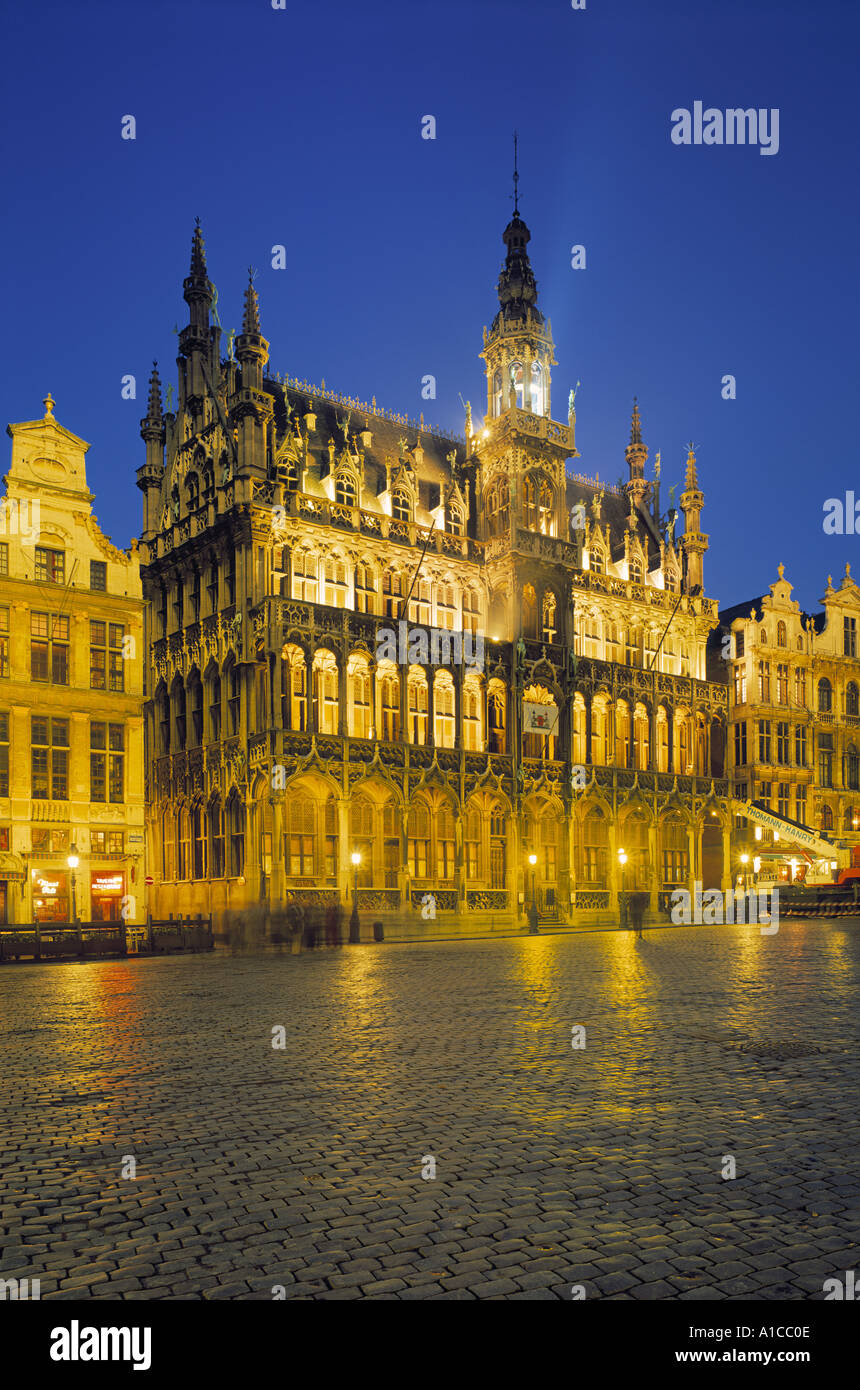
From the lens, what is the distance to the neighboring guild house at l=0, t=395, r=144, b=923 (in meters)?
38.1

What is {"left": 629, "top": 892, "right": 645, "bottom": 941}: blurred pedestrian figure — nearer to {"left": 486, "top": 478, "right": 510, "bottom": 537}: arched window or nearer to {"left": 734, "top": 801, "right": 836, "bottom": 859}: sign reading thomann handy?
{"left": 486, "top": 478, "right": 510, "bottom": 537}: arched window

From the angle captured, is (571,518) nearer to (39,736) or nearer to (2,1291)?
(39,736)

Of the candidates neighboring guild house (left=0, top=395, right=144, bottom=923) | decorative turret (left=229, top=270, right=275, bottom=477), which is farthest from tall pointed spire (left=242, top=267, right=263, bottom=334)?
neighboring guild house (left=0, top=395, right=144, bottom=923)

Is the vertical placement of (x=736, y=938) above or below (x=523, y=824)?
below

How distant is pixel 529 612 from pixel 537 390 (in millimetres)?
12526

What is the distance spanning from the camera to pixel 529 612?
53.0 meters

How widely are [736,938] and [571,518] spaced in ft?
97.6

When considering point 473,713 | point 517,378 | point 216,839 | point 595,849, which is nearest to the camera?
point 216,839

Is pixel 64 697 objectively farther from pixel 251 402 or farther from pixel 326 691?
pixel 251 402

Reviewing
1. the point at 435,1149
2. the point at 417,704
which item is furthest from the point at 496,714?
the point at 435,1149

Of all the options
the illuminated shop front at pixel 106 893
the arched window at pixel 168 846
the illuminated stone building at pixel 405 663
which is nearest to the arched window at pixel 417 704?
the illuminated stone building at pixel 405 663

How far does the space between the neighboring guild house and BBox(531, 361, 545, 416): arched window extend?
24.3 metres

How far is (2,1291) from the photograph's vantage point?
559cm
